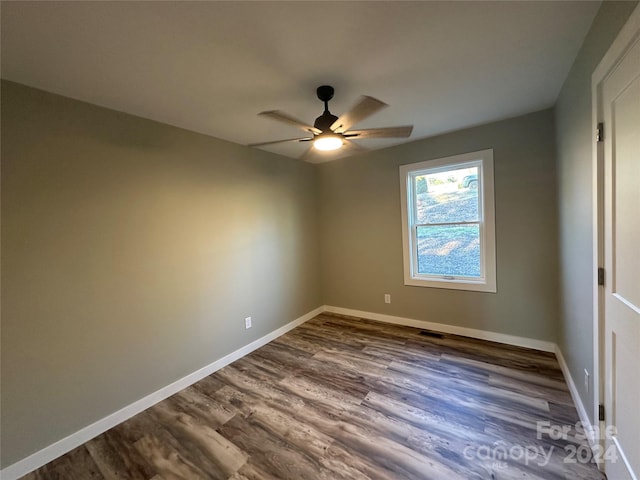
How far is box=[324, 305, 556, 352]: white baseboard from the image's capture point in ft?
8.82

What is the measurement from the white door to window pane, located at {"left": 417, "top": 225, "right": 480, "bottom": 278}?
1755 millimetres

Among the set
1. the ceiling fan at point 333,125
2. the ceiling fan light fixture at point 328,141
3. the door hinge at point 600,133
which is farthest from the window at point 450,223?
the ceiling fan light fixture at point 328,141

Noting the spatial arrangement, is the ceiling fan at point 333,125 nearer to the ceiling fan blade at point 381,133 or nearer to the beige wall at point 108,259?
the ceiling fan blade at point 381,133

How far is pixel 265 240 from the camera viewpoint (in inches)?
129

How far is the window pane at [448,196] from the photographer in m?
3.02

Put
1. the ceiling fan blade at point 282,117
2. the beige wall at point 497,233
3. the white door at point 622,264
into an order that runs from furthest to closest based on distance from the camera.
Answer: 1. the beige wall at point 497,233
2. the ceiling fan blade at point 282,117
3. the white door at point 622,264

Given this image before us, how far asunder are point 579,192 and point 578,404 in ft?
4.79

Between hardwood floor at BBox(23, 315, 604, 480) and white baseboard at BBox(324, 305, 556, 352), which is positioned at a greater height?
white baseboard at BBox(324, 305, 556, 352)

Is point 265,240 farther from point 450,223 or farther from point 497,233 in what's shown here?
point 497,233

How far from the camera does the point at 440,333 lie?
3217 millimetres

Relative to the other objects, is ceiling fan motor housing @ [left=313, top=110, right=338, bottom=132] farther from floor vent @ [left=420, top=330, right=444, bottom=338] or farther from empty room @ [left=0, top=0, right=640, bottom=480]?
floor vent @ [left=420, top=330, right=444, bottom=338]

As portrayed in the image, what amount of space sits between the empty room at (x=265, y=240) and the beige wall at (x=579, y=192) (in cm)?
3

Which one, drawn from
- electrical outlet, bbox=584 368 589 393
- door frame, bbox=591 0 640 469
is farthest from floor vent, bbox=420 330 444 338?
door frame, bbox=591 0 640 469

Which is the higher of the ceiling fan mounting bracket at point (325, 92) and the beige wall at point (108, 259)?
the ceiling fan mounting bracket at point (325, 92)
